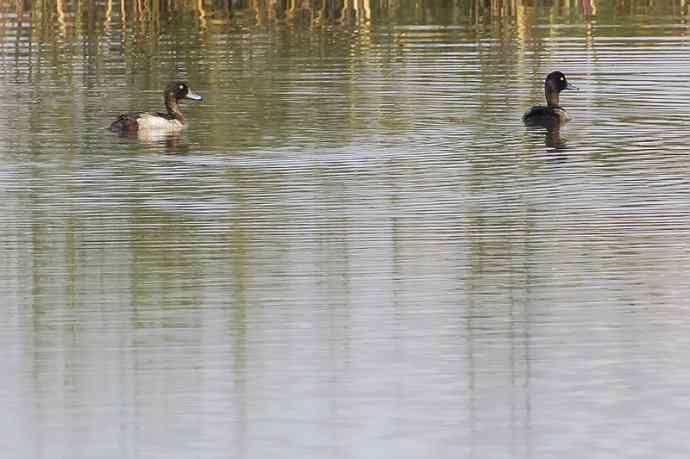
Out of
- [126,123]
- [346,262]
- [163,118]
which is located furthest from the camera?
[163,118]

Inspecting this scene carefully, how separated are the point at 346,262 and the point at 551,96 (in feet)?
26.0

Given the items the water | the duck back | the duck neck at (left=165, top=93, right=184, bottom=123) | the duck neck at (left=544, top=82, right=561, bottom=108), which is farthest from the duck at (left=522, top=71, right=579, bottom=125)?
the duck back

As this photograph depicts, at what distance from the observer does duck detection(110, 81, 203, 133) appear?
17.1m

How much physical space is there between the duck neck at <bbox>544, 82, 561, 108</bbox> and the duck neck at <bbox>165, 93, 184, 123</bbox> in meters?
3.25

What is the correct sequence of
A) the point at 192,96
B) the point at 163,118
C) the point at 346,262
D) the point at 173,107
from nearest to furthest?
the point at 346,262, the point at 163,118, the point at 173,107, the point at 192,96

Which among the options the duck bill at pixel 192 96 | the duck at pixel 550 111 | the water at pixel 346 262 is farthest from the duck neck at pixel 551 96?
the duck bill at pixel 192 96

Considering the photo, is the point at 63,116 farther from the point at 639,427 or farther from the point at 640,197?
the point at 639,427

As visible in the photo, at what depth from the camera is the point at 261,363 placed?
8.66 m

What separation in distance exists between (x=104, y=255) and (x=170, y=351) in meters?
2.35

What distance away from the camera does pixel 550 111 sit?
56.8ft

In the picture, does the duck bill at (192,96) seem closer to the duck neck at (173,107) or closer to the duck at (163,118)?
the duck at (163,118)

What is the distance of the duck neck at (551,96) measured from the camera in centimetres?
1825

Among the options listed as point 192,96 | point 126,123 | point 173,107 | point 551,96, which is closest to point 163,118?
point 126,123

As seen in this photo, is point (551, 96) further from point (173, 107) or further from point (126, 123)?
point (126, 123)
